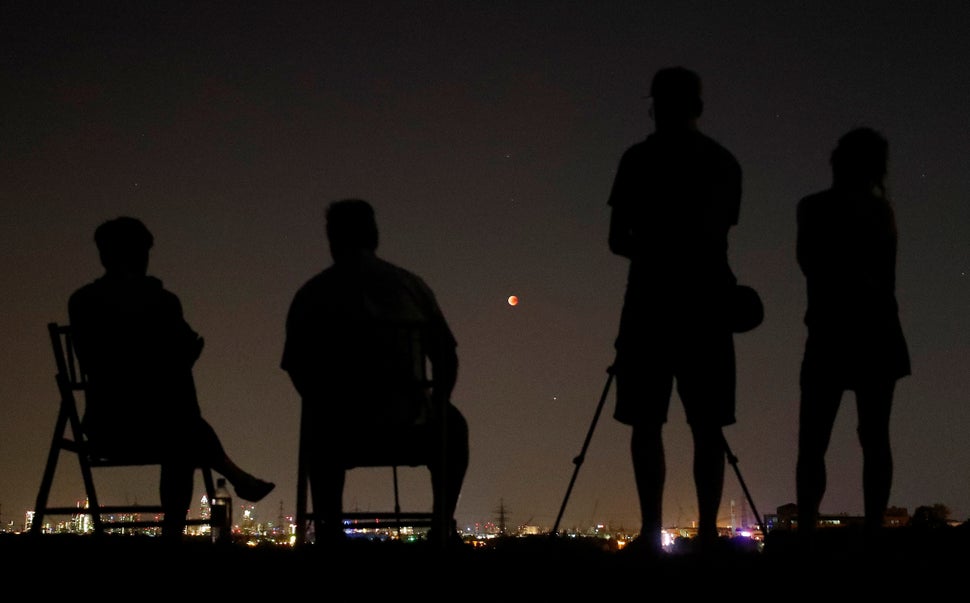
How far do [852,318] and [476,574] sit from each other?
7.84 ft

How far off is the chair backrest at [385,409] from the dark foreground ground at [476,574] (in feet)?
1.47

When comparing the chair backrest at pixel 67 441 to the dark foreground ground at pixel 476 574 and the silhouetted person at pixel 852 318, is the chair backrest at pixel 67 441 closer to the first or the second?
the dark foreground ground at pixel 476 574

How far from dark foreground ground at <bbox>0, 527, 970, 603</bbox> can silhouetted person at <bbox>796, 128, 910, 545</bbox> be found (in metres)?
0.38

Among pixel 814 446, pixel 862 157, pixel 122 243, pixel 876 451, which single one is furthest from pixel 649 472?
pixel 122 243

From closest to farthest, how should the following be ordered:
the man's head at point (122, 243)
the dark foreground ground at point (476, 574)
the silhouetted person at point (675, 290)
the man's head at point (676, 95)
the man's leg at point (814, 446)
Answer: the dark foreground ground at point (476, 574) < the silhouetted person at point (675, 290) < the man's head at point (676, 95) < the man's leg at point (814, 446) < the man's head at point (122, 243)

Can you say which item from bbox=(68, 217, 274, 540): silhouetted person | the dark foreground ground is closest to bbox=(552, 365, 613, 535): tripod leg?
the dark foreground ground

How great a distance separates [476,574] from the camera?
3.95 metres

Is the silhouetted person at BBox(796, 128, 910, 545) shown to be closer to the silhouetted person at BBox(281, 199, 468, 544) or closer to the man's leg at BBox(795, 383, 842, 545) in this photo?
the man's leg at BBox(795, 383, 842, 545)

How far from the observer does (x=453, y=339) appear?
559 centimetres

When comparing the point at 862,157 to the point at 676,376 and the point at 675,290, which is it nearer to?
the point at 675,290

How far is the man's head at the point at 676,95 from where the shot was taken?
4898 millimetres

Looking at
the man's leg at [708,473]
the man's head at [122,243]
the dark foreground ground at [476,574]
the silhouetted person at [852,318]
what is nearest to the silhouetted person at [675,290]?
the man's leg at [708,473]

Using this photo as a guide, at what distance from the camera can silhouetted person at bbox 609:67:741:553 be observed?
188 inches

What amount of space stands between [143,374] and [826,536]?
12.8ft
